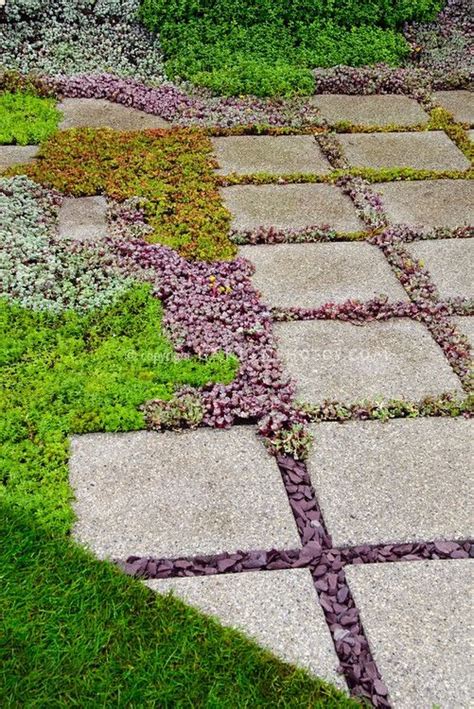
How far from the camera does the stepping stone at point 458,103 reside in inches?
300

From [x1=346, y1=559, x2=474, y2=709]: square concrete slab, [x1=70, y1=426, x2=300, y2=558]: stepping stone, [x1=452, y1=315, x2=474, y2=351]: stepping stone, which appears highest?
[x1=346, y1=559, x2=474, y2=709]: square concrete slab

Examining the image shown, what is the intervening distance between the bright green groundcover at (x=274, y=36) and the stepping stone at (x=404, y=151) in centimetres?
111

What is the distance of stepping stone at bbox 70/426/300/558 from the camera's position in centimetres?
343

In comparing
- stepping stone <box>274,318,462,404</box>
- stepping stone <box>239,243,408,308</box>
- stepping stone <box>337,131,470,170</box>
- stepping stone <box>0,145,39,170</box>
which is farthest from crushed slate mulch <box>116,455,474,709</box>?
stepping stone <box>0,145,39,170</box>

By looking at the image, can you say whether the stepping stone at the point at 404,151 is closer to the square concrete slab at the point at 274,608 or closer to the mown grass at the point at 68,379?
the mown grass at the point at 68,379

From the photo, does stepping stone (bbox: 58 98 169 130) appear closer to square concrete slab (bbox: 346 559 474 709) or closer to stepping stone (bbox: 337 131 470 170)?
stepping stone (bbox: 337 131 470 170)

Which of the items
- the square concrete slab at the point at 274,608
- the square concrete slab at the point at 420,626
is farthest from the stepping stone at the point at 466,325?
the square concrete slab at the point at 274,608

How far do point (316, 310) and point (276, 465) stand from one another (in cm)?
127

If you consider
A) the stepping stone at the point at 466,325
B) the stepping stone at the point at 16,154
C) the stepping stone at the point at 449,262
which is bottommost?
the stepping stone at the point at 16,154

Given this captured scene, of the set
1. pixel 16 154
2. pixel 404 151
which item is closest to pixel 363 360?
pixel 404 151

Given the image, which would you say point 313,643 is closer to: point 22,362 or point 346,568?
point 346,568

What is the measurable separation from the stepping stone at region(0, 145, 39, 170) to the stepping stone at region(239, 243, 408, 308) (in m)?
2.06

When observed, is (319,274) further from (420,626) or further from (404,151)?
(420,626)

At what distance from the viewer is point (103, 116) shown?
23.9 ft
